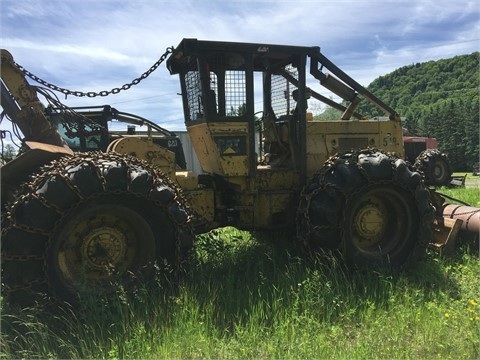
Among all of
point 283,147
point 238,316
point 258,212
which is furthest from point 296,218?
point 238,316

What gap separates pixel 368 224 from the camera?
5391mm

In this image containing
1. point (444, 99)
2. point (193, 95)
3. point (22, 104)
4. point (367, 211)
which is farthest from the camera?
point (444, 99)

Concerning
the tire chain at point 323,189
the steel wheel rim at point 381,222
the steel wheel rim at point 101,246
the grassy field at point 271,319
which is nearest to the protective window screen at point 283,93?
the tire chain at point 323,189

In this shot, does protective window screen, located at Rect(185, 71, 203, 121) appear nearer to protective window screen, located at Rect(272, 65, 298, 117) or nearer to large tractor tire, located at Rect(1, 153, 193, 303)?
protective window screen, located at Rect(272, 65, 298, 117)

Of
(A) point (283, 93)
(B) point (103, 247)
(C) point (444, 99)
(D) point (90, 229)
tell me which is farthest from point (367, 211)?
(C) point (444, 99)

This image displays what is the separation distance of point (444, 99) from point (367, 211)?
72.0 metres

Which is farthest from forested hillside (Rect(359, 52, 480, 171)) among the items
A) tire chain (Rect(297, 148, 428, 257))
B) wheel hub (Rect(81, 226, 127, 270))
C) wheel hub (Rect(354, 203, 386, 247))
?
wheel hub (Rect(81, 226, 127, 270))

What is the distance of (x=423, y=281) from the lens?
16.6ft

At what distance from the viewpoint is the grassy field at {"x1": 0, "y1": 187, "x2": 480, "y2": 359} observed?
3.46m

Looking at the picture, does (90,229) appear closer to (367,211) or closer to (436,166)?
(367,211)

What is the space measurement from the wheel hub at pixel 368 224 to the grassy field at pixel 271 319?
51 centimetres

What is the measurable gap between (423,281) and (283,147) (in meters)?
2.30

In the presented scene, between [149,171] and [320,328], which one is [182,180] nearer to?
[149,171]

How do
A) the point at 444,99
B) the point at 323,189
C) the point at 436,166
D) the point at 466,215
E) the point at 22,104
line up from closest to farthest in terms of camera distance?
the point at 22,104 < the point at 323,189 < the point at 466,215 < the point at 436,166 < the point at 444,99
